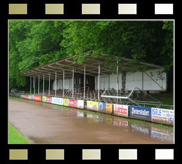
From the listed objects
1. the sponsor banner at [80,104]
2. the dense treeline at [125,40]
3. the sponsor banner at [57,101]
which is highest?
the dense treeline at [125,40]

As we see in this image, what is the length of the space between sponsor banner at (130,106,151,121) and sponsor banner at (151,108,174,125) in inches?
14.9

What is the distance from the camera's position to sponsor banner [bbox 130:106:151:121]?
50.2ft

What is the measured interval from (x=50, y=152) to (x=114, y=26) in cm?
1327

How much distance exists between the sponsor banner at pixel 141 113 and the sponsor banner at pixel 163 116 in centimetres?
38

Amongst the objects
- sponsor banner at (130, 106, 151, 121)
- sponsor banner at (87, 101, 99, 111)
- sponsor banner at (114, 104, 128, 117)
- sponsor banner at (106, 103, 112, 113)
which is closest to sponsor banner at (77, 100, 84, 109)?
sponsor banner at (87, 101, 99, 111)

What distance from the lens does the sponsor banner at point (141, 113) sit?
1531cm

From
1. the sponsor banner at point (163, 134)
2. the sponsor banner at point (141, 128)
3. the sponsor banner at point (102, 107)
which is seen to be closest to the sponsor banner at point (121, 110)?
→ the sponsor banner at point (102, 107)

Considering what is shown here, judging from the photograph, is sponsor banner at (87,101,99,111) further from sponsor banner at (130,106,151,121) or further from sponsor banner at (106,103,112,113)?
sponsor banner at (130,106,151,121)

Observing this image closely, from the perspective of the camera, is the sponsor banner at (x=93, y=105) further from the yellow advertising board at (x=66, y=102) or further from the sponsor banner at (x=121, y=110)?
the yellow advertising board at (x=66, y=102)

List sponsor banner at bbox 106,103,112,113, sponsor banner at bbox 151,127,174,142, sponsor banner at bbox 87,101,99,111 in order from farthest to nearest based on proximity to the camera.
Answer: sponsor banner at bbox 87,101,99,111 → sponsor banner at bbox 106,103,112,113 → sponsor banner at bbox 151,127,174,142

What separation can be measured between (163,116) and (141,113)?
75.9 inches

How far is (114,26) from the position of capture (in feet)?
57.6
